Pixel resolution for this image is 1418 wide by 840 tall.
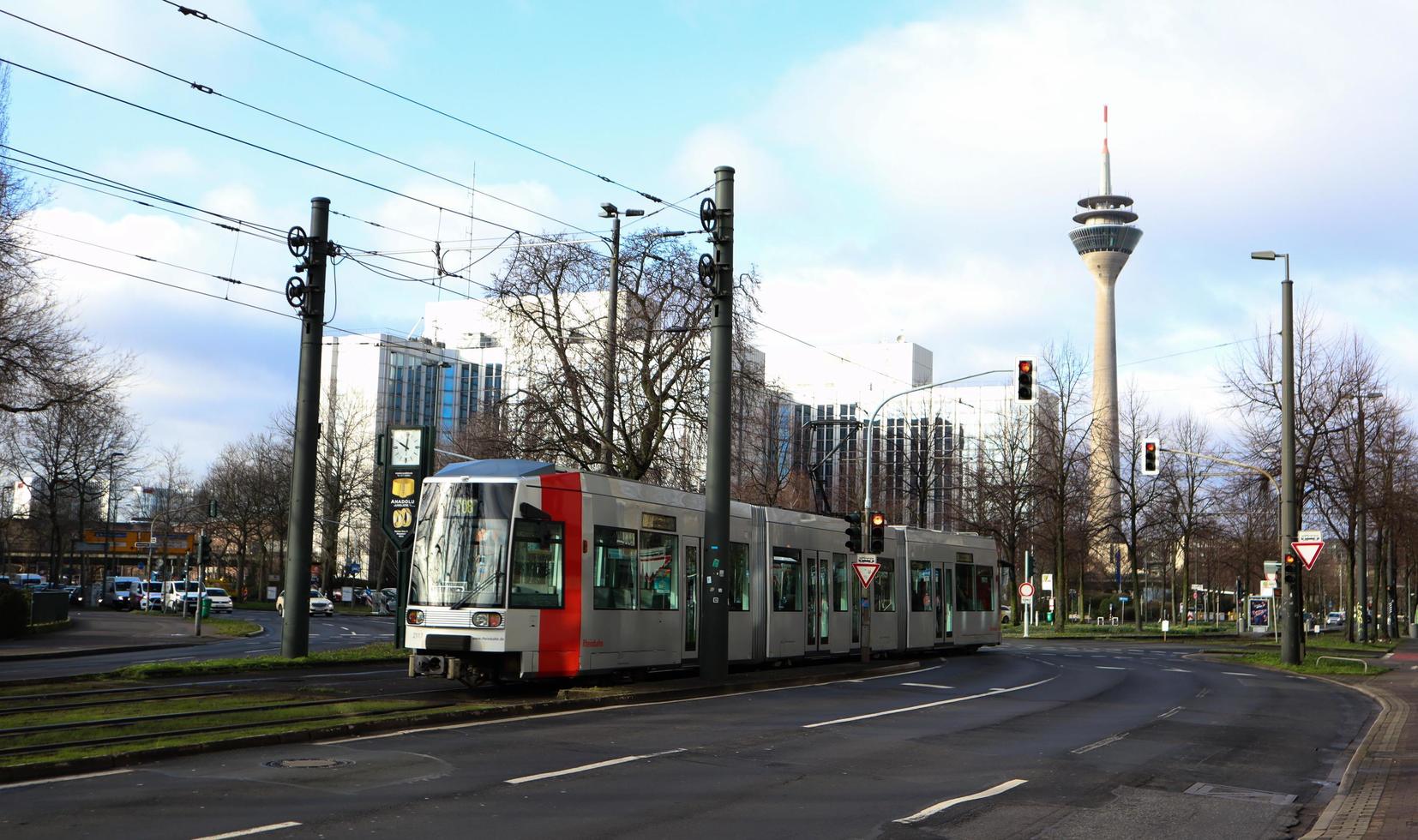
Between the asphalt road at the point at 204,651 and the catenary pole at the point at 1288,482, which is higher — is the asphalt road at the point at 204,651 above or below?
below

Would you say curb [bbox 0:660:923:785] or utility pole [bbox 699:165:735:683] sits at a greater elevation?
utility pole [bbox 699:165:735:683]

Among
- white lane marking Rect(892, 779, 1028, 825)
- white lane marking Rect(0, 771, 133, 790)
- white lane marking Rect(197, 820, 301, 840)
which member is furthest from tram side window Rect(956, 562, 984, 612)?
white lane marking Rect(197, 820, 301, 840)

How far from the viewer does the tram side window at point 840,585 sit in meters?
28.7

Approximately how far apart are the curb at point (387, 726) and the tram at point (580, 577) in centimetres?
125

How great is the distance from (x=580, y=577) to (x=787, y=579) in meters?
8.02

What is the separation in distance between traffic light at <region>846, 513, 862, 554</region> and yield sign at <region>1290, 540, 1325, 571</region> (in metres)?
10.7

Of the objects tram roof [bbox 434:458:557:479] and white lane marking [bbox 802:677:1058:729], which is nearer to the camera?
white lane marking [bbox 802:677:1058:729]

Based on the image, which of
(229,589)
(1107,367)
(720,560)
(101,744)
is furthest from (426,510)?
(1107,367)

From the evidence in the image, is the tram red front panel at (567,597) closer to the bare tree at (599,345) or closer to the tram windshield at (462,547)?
the tram windshield at (462,547)

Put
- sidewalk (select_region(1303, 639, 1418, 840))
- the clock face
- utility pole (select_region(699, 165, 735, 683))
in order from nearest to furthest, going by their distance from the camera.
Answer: sidewalk (select_region(1303, 639, 1418, 840))
utility pole (select_region(699, 165, 735, 683))
the clock face

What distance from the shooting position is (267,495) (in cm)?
7475

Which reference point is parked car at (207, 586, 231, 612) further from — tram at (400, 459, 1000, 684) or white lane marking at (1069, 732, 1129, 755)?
white lane marking at (1069, 732, 1129, 755)

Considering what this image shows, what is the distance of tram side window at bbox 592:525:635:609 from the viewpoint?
19.6 meters

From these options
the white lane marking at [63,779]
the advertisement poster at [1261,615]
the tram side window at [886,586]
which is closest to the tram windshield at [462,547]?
the white lane marking at [63,779]
